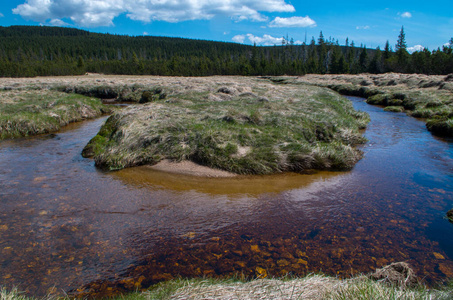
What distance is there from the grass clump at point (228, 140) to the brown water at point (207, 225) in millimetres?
578

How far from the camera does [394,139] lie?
40.2ft

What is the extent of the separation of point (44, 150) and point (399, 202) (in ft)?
36.9

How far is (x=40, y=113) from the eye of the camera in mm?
14398

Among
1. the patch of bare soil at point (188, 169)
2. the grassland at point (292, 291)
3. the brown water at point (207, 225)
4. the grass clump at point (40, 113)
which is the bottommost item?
the brown water at point (207, 225)

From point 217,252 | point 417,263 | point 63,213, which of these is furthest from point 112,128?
point 417,263

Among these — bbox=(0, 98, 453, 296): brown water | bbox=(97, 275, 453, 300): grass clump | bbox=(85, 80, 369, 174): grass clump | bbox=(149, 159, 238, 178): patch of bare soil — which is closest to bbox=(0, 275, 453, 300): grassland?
bbox=(97, 275, 453, 300): grass clump

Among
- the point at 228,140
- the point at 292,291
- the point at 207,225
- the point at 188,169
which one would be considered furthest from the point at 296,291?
the point at 228,140

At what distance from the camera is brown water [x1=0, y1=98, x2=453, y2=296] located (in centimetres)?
398

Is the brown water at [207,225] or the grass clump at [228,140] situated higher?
the grass clump at [228,140]

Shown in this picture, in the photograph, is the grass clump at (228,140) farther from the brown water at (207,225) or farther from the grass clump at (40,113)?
the grass clump at (40,113)

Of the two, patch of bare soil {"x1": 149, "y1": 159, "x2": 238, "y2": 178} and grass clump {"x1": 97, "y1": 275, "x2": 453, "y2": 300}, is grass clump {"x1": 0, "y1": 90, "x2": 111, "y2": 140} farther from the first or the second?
grass clump {"x1": 97, "y1": 275, "x2": 453, "y2": 300}

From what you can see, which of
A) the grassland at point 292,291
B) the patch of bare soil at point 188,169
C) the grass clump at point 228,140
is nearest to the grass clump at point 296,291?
the grassland at point 292,291

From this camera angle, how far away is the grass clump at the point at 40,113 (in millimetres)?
12516

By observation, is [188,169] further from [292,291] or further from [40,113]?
[40,113]
